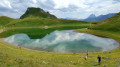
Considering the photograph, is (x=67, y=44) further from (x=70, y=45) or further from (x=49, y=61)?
(x=49, y=61)

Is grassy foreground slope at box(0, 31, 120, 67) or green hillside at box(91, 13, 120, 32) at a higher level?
Answer: green hillside at box(91, 13, 120, 32)

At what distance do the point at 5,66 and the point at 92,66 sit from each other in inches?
940

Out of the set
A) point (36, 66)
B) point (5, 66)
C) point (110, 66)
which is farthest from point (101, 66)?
point (5, 66)

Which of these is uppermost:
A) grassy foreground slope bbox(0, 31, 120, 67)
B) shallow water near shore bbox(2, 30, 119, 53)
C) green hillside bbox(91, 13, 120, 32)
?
green hillside bbox(91, 13, 120, 32)

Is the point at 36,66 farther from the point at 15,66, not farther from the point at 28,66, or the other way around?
the point at 15,66

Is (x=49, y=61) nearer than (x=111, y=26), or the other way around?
(x=49, y=61)

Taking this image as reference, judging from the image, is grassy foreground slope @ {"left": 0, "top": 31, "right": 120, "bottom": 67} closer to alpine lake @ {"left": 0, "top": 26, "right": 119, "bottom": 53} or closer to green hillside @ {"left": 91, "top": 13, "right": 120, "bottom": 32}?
alpine lake @ {"left": 0, "top": 26, "right": 119, "bottom": 53}

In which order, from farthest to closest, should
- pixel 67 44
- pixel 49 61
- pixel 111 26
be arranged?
1. pixel 111 26
2. pixel 67 44
3. pixel 49 61

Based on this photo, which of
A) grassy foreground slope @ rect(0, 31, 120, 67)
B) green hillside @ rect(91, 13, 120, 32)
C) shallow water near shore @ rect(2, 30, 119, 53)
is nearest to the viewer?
grassy foreground slope @ rect(0, 31, 120, 67)

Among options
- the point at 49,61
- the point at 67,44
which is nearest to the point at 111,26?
the point at 67,44

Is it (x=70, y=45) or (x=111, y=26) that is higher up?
(x=111, y=26)

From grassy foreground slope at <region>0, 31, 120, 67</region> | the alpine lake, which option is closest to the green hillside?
the alpine lake

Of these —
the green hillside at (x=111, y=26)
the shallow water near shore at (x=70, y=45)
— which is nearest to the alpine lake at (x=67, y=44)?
the shallow water near shore at (x=70, y=45)

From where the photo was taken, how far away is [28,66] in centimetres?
1894
